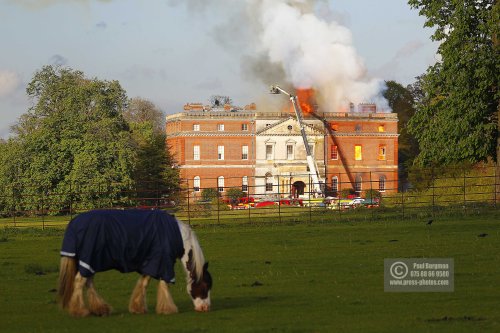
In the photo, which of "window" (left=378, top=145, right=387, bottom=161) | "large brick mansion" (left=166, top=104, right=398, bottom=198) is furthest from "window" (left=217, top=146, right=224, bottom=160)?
"window" (left=378, top=145, right=387, bottom=161)

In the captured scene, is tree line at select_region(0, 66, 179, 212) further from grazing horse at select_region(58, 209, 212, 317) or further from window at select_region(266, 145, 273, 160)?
grazing horse at select_region(58, 209, 212, 317)

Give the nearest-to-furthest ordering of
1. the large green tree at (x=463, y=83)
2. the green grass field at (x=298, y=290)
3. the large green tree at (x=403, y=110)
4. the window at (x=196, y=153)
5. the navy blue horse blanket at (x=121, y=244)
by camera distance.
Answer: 1. the green grass field at (x=298, y=290)
2. the navy blue horse blanket at (x=121, y=244)
3. the large green tree at (x=463, y=83)
4. the window at (x=196, y=153)
5. the large green tree at (x=403, y=110)

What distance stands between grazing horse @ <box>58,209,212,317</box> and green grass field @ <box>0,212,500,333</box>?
0.32 m

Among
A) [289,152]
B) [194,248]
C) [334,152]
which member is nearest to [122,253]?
[194,248]

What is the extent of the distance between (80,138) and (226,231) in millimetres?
42080

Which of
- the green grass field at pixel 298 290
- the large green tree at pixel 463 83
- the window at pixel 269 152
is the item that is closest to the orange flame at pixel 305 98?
the window at pixel 269 152

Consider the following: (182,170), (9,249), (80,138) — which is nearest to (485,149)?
(9,249)

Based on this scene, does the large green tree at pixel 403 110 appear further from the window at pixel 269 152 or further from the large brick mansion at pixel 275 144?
the window at pixel 269 152

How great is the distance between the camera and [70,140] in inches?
2923

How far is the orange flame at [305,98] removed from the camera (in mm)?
111250

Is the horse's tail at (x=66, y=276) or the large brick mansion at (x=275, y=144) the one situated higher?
the large brick mansion at (x=275, y=144)

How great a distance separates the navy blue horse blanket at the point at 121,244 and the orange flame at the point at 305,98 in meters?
98.3

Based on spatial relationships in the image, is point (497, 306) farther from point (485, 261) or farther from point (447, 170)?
point (447, 170)

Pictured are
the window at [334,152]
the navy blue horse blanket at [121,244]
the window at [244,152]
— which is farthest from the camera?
the window at [334,152]
